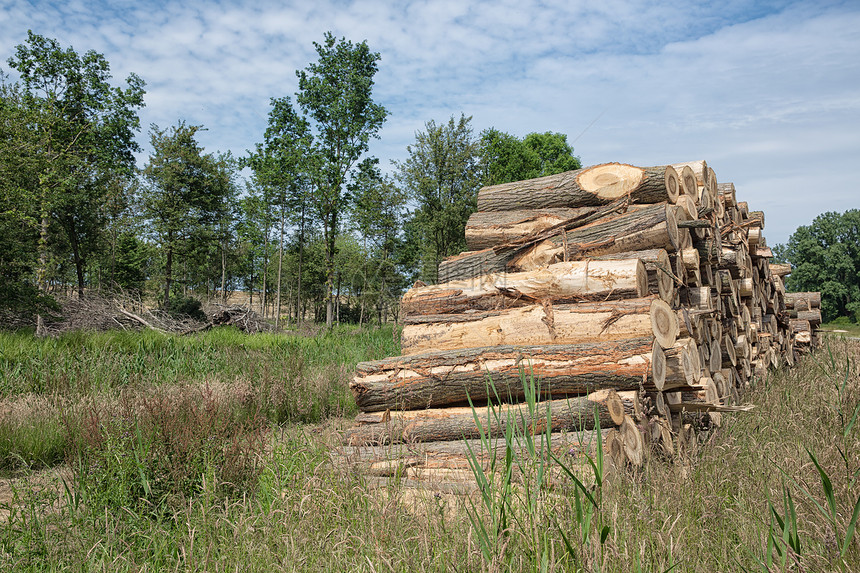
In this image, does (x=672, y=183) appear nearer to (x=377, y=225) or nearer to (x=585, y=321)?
(x=585, y=321)

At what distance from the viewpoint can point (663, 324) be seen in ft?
15.5

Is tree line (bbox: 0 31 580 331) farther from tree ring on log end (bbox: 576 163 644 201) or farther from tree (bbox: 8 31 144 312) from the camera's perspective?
tree ring on log end (bbox: 576 163 644 201)

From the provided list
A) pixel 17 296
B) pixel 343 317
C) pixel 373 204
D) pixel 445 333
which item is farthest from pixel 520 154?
pixel 445 333

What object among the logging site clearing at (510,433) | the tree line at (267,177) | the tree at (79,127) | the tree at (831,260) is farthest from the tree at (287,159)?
the tree at (831,260)

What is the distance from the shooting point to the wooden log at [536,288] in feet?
16.3

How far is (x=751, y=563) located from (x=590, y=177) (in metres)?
5.27

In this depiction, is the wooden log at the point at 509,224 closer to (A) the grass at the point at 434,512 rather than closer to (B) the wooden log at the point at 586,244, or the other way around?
(B) the wooden log at the point at 586,244

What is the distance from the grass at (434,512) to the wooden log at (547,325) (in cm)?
108

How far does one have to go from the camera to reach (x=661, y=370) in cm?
443

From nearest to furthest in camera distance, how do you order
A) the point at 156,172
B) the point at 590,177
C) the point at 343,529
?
the point at 343,529 → the point at 590,177 → the point at 156,172

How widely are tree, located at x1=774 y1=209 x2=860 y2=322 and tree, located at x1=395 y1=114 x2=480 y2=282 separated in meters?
35.1

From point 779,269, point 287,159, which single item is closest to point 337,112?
point 287,159

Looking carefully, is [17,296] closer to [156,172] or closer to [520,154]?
[156,172]

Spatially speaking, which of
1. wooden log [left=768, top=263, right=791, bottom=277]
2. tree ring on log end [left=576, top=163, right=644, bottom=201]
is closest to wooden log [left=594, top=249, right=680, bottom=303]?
tree ring on log end [left=576, top=163, right=644, bottom=201]
